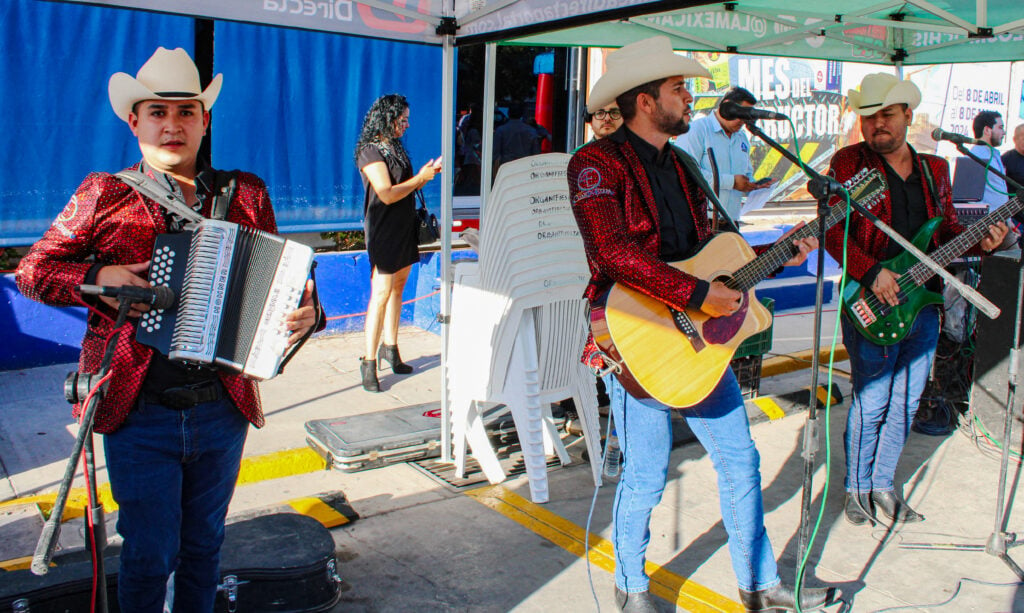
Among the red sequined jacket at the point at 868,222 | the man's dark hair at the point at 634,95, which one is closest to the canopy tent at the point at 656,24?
the man's dark hair at the point at 634,95

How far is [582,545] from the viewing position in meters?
4.01

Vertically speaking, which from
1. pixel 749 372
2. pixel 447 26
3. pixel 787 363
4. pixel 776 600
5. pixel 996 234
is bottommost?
pixel 776 600

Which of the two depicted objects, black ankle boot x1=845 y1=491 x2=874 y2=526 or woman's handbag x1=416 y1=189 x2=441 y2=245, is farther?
woman's handbag x1=416 y1=189 x2=441 y2=245

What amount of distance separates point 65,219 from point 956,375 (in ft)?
17.5

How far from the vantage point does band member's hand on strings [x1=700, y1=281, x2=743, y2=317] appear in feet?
9.95

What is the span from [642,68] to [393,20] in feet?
5.54

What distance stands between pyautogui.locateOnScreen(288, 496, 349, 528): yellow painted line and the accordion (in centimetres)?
174

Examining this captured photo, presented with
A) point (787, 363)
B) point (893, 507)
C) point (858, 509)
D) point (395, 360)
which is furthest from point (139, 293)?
point (787, 363)

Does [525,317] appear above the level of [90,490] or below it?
above

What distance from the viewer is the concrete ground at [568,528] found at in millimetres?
3609

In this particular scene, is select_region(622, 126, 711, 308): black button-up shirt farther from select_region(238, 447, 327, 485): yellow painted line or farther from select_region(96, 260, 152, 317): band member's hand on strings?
select_region(238, 447, 327, 485): yellow painted line

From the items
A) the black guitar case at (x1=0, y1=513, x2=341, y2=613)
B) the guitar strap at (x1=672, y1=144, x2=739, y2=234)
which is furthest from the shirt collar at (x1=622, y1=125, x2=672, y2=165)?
the black guitar case at (x1=0, y1=513, x2=341, y2=613)

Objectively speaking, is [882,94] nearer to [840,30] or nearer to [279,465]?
[840,30]

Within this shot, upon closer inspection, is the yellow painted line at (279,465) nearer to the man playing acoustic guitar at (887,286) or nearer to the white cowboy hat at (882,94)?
the man playing acoustic guitar at (887,286)
